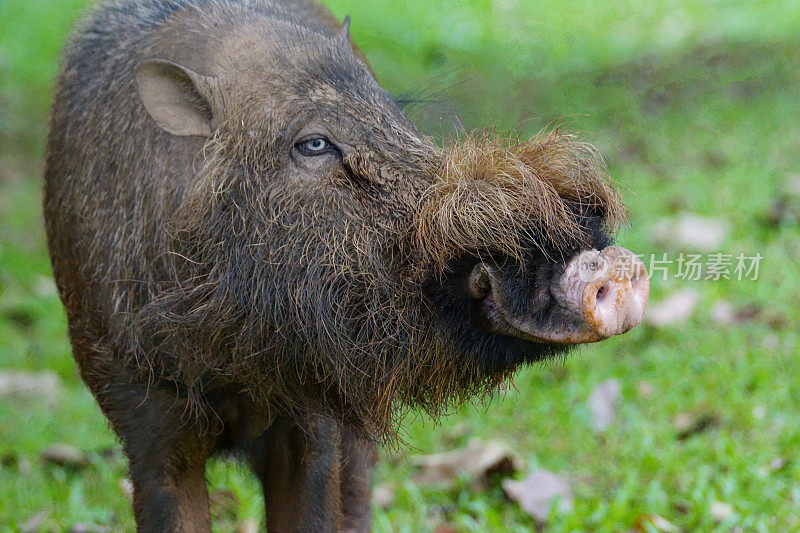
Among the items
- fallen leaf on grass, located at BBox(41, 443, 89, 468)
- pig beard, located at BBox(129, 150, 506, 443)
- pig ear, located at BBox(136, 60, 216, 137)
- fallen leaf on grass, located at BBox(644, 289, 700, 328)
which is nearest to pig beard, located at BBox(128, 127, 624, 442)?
pig beard, located at BBox(129, 150, 506, 443)

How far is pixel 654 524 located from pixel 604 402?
1.17m

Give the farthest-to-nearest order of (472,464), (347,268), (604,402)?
(604,402), (472,464), (347,268)

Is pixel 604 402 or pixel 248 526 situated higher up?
pixel 604 402

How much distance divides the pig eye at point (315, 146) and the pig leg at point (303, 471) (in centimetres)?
100

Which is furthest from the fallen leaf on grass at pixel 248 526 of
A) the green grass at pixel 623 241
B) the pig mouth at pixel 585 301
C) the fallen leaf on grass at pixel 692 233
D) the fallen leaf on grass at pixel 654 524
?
the fallen leaf on grass at pixel 692 233

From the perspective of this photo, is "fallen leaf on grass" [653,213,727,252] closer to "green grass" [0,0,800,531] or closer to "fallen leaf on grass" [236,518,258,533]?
"green grass" [0,0,800,531]

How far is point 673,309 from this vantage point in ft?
17.7

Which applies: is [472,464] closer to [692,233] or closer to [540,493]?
Answer: [540,493]

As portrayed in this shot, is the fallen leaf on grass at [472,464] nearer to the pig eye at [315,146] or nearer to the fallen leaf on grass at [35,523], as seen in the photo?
the fallen leaf on grass at [35,523]

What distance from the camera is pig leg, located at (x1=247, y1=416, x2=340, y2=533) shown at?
347 centimetres

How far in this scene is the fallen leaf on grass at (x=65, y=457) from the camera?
472 cm

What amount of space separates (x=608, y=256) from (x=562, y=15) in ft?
21.9

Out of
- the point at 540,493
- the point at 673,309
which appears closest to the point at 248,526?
the point at 540,493

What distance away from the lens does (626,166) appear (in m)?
7.26
